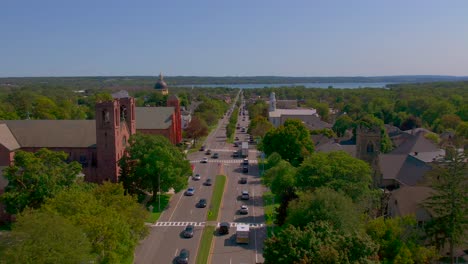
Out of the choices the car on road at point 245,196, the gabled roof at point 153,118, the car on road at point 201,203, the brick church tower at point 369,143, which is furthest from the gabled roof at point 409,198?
the gabled roof at point 153,118

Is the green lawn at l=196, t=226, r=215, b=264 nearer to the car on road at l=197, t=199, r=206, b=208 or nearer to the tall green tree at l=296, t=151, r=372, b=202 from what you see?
the car on road at l=197, t=199, r=206, b=208

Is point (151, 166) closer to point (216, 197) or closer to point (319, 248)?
point (216, 197)

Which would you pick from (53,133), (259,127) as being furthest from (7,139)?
(259,127)

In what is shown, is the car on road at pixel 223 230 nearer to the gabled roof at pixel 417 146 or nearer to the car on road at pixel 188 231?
the car on road at pixel 188 231

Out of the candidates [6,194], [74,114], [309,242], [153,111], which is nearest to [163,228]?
[6,194]

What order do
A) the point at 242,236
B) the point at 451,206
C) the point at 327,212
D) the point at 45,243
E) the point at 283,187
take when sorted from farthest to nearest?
the point at 283,187
the point at 242,236
the point at 451,206
the point at 327,212
the point at 45,243

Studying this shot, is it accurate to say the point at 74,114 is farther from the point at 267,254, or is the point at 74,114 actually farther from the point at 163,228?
the point at 267,254
